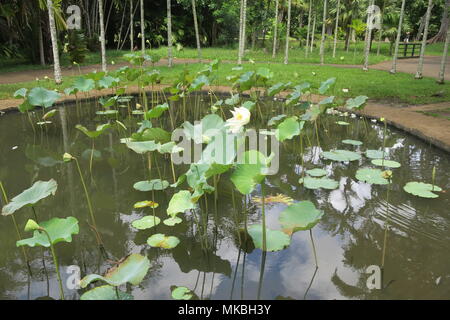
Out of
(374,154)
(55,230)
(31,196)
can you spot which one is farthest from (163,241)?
(374,154)

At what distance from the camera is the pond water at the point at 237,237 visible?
2.67 metres

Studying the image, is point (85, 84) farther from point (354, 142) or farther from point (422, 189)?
point (422, 189)

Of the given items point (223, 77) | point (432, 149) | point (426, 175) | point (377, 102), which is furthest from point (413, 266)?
point (223, 77)

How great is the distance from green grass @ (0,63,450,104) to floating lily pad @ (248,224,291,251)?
17.9 ft

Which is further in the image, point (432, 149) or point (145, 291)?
point (432, 149)

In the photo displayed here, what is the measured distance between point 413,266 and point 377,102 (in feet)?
20.3

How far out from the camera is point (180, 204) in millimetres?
2969

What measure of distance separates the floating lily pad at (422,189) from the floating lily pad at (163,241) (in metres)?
2.48

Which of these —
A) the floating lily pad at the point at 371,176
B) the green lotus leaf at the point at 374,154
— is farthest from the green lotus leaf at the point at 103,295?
the green lotus leaf at the point at 374,154

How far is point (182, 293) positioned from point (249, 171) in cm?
92

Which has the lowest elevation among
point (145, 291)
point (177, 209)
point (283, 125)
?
point (145, 291)

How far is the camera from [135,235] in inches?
130

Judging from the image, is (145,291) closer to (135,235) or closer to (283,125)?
(135,235)
